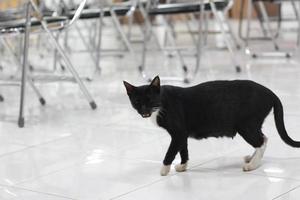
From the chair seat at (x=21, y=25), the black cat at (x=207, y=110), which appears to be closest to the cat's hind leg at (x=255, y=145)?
the black cat at (x=207, y=110)

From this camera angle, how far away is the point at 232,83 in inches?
81.8

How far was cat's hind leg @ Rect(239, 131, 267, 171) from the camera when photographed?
6.69 ft

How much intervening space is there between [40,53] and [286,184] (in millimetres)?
4586

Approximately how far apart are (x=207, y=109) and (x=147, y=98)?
0.20 meters

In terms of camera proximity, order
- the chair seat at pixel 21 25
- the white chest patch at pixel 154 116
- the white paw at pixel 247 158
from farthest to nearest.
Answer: the chair seat at pixel 21 25 < the white paw at pixel 247 158 < the white chest patch at pixel 154 116

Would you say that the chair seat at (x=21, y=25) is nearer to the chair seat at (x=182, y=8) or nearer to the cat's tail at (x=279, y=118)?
the chair seat at (x=182, y=8)

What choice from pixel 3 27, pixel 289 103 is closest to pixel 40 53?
pixel 3 27

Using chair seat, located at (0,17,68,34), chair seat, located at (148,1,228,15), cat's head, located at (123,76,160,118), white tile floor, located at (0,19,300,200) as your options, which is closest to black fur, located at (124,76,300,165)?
cat's head, located at (123,76,160,118)

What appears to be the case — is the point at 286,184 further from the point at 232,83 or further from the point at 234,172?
the point at 232,83

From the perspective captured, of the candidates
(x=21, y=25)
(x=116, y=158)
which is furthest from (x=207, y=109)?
(x=21, y=25)

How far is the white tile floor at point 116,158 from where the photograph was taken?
1896 millimetres

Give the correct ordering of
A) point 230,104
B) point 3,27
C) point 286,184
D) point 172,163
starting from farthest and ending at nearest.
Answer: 1. point 3,27
2. point 172,163
3. point 230,104
4. point 286,184

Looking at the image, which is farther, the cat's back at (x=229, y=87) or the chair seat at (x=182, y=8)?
the chair seat at (x=182, y=8)

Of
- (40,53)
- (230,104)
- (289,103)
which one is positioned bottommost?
(40,53)
